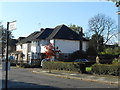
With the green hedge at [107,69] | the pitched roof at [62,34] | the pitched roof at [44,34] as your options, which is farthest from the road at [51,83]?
the pitched roof at [44,34]

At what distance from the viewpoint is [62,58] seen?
47406 mm

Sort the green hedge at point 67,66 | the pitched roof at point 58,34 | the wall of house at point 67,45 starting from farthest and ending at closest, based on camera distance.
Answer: the pitched roof at point 58,34 → the wall of house at point 67,45 → the green hedge at point 67,66

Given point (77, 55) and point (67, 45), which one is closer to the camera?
point (77, 55)

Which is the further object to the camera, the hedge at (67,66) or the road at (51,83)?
the hedge at (67,66)

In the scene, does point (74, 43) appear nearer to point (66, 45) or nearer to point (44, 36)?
point (66, 45)

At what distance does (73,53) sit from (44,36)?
7.27 m

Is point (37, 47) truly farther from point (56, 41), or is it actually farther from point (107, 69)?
point (107, 69)

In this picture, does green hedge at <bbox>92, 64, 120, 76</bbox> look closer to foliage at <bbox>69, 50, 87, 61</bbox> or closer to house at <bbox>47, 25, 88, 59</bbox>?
house at <bbox>47, 25, 88, 59</bbox>

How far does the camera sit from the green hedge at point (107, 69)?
2158cm

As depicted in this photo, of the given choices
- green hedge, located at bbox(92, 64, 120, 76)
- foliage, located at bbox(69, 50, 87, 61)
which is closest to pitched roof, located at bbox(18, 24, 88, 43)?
foliage, located at bbox(69, 50, 87, 61)

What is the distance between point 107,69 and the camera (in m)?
22.6

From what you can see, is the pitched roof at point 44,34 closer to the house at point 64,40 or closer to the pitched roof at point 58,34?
the pitched roof at point 58,34

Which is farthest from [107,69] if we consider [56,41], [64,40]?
[64,40]

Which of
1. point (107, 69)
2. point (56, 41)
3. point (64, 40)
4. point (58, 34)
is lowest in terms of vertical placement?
point (107, 69)
